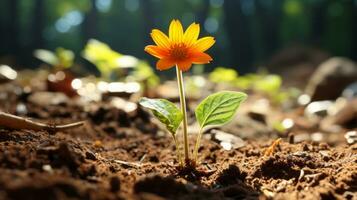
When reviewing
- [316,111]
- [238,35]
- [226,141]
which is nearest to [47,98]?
[226,141]

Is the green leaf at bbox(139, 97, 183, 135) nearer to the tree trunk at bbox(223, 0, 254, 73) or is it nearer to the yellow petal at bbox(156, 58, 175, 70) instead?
the yellow petal at bbox(156, 58, 175, 70)

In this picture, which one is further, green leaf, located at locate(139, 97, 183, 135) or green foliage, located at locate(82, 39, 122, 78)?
green foliage, located at locate(82, 39, 122, 78)

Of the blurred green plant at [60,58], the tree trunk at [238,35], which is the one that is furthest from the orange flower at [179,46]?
the tree trunk at [238,35]

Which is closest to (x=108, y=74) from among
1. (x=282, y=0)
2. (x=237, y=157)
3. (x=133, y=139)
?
(x=133, y=139)

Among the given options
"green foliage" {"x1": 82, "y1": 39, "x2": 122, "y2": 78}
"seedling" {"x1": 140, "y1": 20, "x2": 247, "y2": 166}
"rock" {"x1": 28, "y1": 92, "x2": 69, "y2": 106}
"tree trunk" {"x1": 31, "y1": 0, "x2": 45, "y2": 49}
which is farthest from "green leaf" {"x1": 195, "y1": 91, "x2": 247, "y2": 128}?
"tree trunk" {"x1": 31, "y1": 0, "x2": 45, "y2": 49}

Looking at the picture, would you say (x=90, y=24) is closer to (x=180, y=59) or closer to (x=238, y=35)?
(x=238, y=35)

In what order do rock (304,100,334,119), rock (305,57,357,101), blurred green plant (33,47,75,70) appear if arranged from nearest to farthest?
1. blurred green plant (33,47,75,70)
2. rock (304,100,334,119)
3. rock (305,57,357,101)

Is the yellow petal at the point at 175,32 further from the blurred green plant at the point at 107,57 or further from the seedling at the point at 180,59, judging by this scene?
the blurred green plant at the point at 107,57
